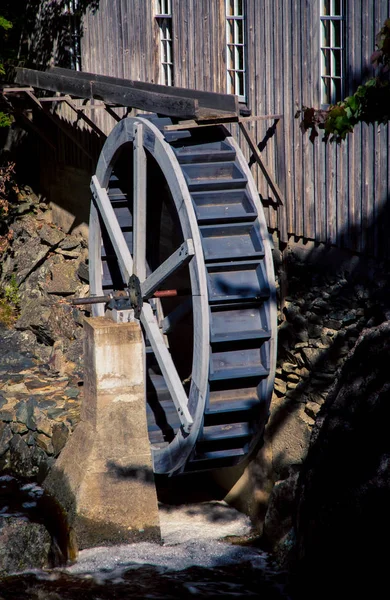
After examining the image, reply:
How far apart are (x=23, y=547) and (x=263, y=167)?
152 inches

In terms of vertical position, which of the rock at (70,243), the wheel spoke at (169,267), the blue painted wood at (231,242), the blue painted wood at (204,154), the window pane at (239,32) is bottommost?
the wheel spoke at (169,267)

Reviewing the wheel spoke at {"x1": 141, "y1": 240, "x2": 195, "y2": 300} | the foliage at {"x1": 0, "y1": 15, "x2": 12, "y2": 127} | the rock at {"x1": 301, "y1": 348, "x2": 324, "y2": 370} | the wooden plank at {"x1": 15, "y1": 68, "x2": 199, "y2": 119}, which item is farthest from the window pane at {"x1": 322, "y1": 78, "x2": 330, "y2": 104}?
the foliage at {"x1": 0, "y1": 15, "x2": 12, "y2": 127}

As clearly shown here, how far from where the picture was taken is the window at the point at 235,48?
8.66 metres

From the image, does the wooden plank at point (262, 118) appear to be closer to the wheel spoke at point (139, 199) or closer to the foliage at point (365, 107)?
the wheel spoke at point (139, 199)

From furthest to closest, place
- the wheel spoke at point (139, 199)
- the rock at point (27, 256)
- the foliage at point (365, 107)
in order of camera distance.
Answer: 1. the rock at point (27, 256)
2. the wheel spoke at point (139, 199)
3. the foliage at point (365, 107)

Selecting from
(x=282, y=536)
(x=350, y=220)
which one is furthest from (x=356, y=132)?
(x=282, y=536)

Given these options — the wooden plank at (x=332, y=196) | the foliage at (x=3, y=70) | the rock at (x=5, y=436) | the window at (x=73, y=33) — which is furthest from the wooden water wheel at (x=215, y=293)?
the foliage at (x=3, y=70)

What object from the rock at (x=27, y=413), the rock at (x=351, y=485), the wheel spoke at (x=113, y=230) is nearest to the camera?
the rock at (x=351, y=485)

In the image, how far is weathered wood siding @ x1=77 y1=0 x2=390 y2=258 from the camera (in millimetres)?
6664

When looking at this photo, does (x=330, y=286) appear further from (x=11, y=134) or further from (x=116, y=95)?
(x=11, y=134)

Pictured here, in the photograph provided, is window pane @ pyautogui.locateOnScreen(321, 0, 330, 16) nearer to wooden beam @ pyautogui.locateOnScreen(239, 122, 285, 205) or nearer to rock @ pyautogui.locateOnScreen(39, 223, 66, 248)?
wooden beam @ pyautogui.locateOnScreen(239, 122, 285, 205)

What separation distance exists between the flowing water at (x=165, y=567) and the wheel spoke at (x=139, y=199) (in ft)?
7.85

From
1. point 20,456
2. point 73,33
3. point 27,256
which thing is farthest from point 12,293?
point 20,456

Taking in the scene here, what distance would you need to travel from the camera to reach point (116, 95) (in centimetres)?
938
